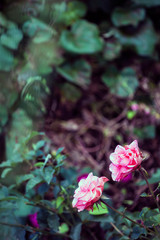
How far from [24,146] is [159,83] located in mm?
1227

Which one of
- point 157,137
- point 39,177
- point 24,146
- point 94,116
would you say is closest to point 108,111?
point 94,116

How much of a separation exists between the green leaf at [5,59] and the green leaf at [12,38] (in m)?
0.03

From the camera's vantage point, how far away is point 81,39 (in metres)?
1.71

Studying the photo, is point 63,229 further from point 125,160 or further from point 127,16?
point 127,16

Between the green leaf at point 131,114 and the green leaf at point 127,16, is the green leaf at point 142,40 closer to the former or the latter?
the green leaf at point 127,16

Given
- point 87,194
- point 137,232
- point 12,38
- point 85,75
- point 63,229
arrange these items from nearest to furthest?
point 87,194
point 137,232
point 63,229
point 12,38
point 85,75

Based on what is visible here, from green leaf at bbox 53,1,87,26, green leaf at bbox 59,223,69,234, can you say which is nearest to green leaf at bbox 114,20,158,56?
green leaf at bbox 53,1,87,26

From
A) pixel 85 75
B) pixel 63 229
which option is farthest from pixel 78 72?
pixel 63 229

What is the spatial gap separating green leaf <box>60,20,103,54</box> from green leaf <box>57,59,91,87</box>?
118mm

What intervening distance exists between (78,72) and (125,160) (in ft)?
4.07

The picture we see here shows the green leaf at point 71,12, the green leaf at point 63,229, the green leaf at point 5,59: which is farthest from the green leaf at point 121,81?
the green leaf at point 63,229

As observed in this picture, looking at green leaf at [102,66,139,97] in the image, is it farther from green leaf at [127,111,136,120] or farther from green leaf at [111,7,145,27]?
green leaf at [111,7,145,27]

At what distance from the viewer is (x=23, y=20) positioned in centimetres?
139

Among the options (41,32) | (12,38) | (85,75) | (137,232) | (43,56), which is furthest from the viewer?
(85,75)
